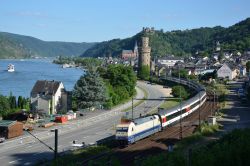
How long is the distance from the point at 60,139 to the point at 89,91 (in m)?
20.9

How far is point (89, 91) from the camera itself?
60.8 m

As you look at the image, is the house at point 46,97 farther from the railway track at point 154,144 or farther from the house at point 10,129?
the railway track at point 154,144

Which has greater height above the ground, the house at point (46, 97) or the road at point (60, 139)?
the house at point (46, 97)

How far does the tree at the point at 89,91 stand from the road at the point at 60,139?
8.75 feet

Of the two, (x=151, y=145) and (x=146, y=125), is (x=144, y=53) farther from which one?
(x=151, y=145)

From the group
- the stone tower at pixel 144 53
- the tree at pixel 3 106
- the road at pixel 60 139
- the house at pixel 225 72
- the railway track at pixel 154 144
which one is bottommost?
the road at pixel 60 139

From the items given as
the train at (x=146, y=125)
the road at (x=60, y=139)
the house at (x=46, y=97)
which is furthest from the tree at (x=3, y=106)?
the train at (x=146, y=125)

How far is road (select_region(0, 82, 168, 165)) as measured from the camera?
108ft

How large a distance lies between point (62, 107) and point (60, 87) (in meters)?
2.84

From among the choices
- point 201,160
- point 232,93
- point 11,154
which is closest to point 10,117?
point 11,154

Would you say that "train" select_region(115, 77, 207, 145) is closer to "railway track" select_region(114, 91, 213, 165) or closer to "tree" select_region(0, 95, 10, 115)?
"railway track" select_region(114, 91, 213, 165)

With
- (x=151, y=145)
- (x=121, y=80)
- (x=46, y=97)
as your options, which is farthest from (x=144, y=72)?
(x=151, y=145)

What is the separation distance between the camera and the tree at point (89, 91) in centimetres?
6034

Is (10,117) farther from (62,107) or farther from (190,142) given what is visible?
(190,142)
